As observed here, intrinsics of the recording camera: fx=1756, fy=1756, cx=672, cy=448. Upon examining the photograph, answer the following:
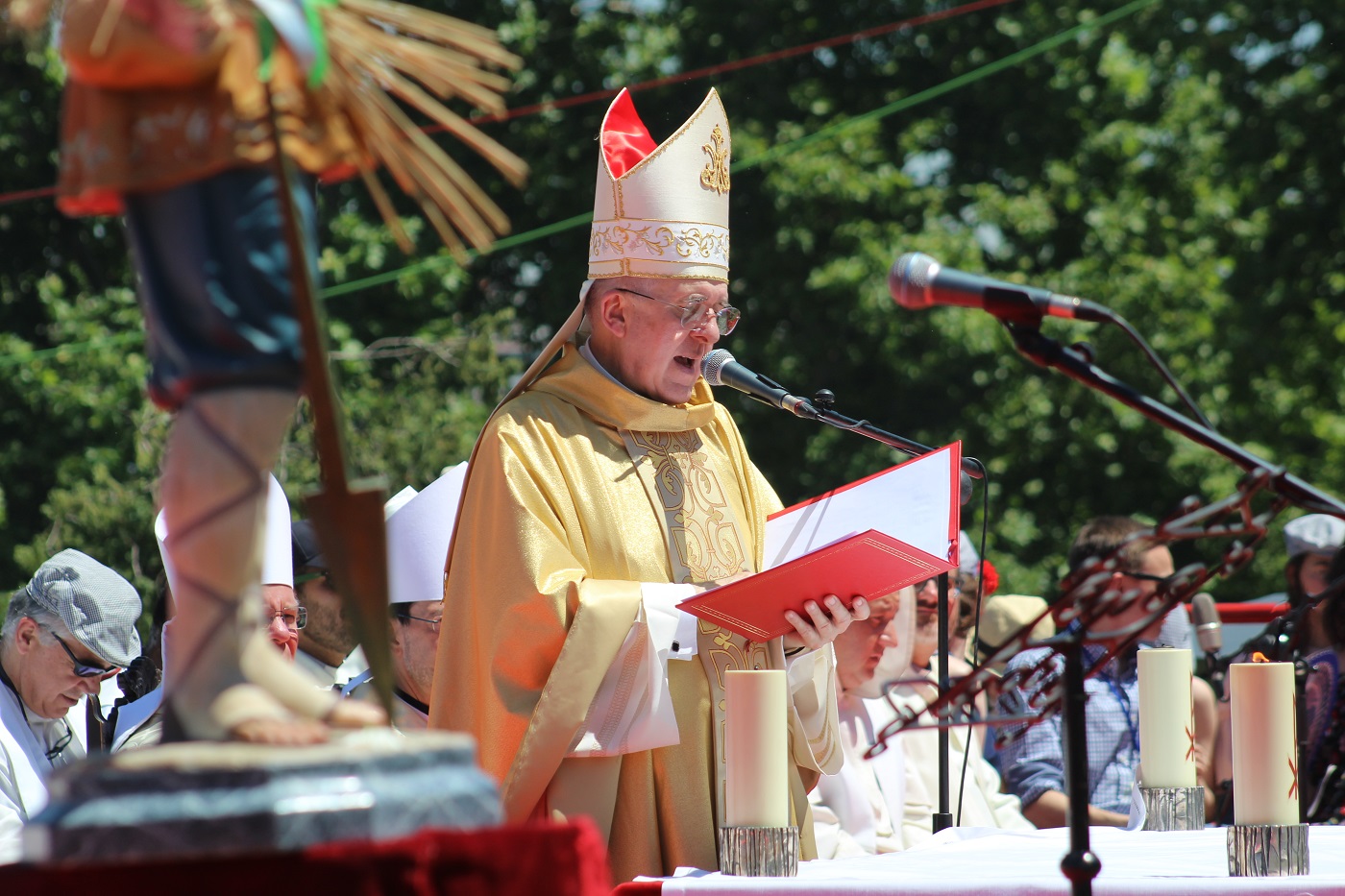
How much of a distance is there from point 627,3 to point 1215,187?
18.9ft

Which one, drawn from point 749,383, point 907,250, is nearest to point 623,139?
point 749,383

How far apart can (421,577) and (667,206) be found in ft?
4.91

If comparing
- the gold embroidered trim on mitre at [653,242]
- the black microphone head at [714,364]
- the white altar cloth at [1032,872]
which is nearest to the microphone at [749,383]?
the black microphone head at [714,364]

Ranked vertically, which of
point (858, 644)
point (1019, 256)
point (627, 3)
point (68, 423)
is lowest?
point (858, 644)

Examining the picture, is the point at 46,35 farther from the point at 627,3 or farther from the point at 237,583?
the point at 627,3

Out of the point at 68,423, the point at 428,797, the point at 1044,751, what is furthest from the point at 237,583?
the point at 68,423

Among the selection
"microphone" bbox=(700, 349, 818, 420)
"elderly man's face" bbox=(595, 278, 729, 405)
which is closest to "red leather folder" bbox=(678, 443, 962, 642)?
"microphone" bbox=(700, 349, 818, 420)

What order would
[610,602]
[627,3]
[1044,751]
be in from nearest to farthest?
[610,602], [1044,751], [627,3]

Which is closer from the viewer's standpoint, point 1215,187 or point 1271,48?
point 1271,48

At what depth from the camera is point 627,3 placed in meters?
16.9

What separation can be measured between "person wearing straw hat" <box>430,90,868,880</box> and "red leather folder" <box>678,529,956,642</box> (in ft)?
0.20

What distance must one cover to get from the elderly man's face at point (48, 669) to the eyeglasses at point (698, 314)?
1.90 meters

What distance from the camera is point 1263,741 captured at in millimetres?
3500

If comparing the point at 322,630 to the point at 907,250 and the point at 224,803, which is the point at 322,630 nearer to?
the point at 224,803
